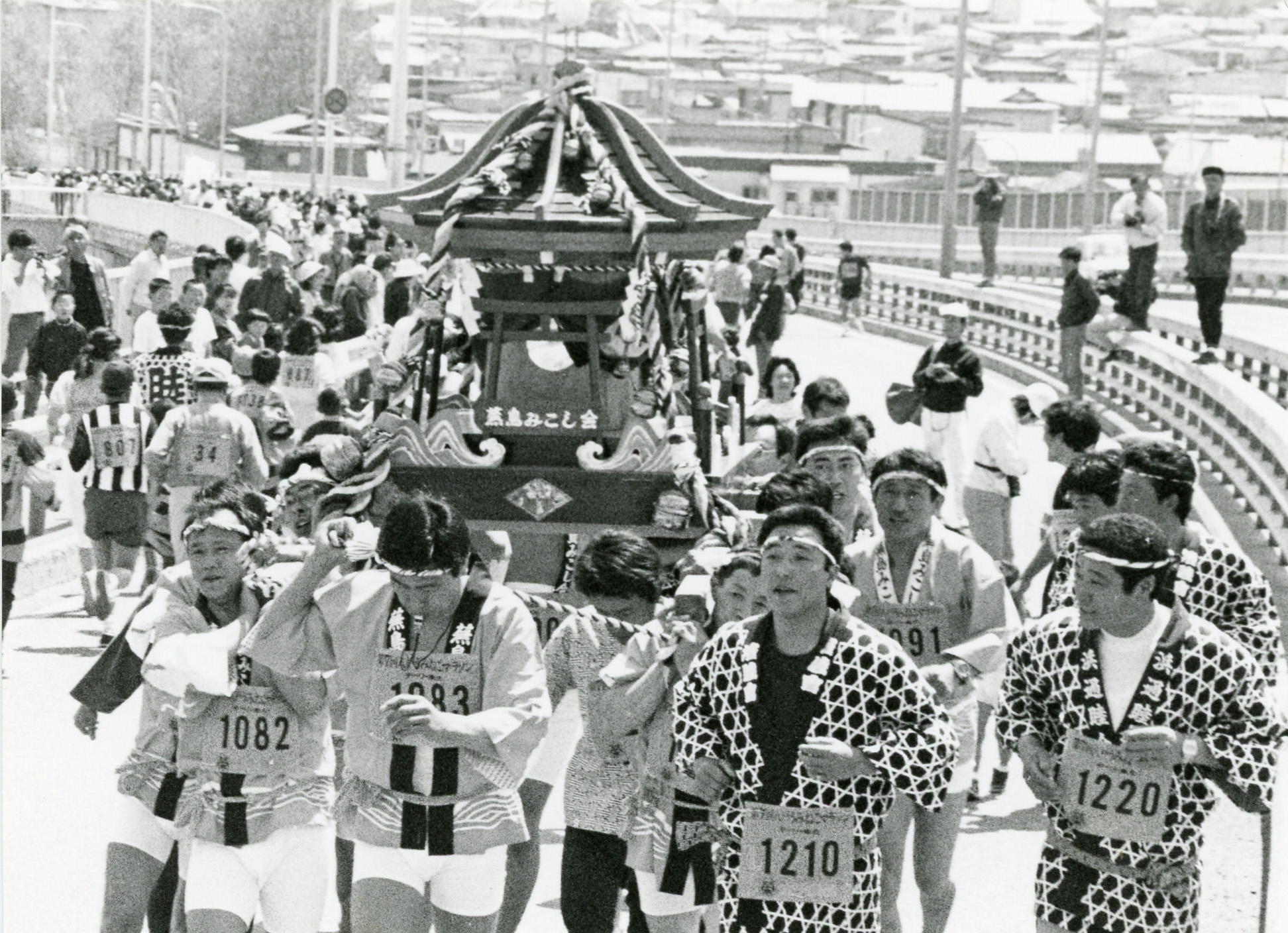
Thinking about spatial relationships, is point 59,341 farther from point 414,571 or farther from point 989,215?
point 989,215

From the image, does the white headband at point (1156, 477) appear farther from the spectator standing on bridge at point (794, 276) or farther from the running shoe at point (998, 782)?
the spectator standing on bridge at point (794, 276)

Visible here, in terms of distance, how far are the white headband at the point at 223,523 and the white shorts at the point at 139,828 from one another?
0.81m

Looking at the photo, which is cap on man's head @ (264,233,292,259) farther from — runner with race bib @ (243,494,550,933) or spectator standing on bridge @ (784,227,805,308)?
runner with race bib @ (243,494,550,933)

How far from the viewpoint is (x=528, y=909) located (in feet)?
28.3

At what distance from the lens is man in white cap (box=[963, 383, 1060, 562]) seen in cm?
1377

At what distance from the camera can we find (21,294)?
20.7 m

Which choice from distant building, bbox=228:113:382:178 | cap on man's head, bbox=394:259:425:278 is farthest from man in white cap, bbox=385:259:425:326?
distant building, bbox=228:113:382:178

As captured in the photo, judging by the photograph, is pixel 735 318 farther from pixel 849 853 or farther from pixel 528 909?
pixel 849 853

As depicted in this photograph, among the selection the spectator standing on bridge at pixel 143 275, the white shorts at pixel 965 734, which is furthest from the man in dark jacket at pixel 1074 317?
the white shorts at pixel 965 734

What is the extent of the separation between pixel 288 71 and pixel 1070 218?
73475 millimetres

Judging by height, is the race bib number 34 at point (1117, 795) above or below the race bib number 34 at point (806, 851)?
above

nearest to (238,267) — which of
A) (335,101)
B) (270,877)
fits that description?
(270,877)

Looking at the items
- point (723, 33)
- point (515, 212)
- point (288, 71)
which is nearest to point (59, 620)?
point (515, 212)

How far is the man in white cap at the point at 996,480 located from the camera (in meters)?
13.8
